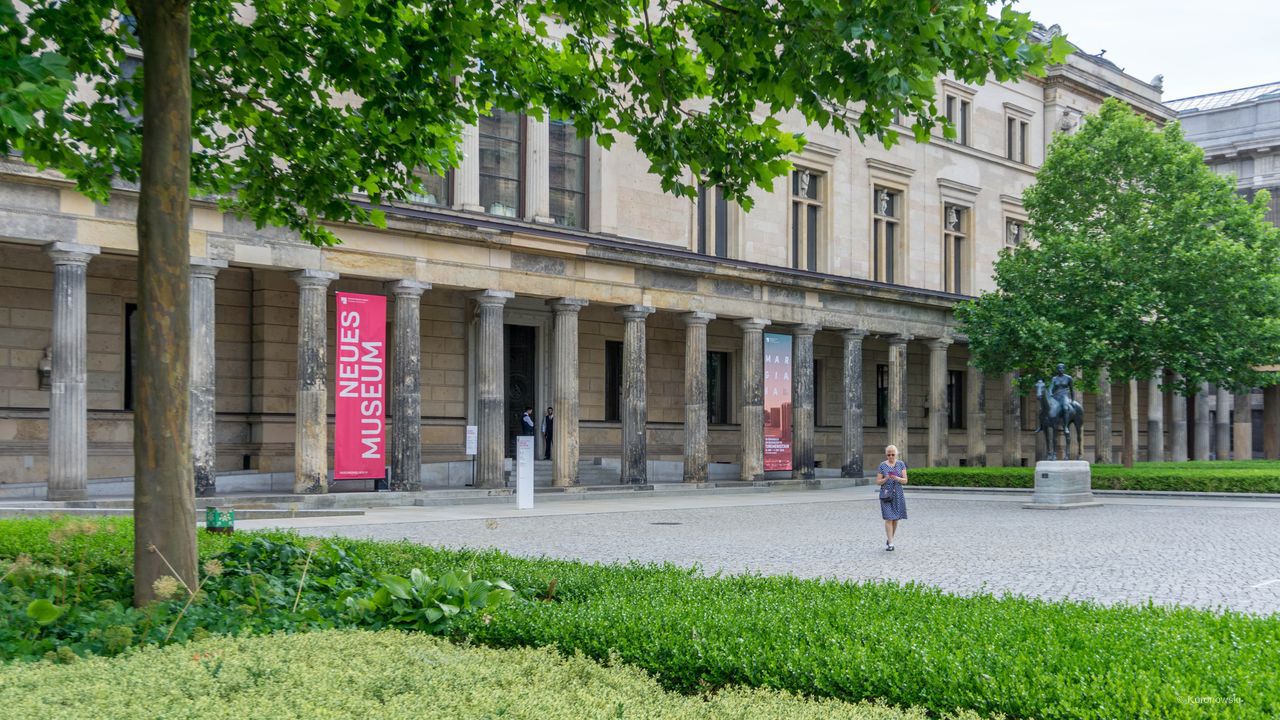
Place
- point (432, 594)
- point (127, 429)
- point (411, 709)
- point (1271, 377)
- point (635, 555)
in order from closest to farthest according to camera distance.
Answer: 1. point (411, 709)
2. point (432, 594)
3. point (635, 555)
4. point (127, 429)
5. point (1271, 377)

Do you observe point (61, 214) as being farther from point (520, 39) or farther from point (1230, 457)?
point (1230, 457)

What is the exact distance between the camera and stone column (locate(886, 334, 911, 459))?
129ft

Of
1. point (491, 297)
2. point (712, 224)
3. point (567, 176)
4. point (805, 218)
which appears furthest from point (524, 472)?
point (805, 218)

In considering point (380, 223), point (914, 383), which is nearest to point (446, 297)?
point (380, 223)

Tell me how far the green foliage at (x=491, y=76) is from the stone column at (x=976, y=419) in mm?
32465

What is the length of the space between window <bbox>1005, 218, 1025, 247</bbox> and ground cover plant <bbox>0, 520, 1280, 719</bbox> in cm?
4142

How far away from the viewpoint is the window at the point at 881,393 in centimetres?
4662

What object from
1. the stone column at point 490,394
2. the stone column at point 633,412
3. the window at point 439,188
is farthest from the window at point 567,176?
the stone column at point 490,394

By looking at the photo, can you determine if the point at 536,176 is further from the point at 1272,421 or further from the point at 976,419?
the point at 1272,421

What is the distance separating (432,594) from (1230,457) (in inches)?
2380

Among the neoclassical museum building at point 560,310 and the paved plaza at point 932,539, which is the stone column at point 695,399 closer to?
the neoclassical museum building at point 560,310

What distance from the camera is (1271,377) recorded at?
36.3m

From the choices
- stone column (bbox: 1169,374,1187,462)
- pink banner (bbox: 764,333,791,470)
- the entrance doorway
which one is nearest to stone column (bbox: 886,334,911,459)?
pink banner (bbox: 764,333,791,470)

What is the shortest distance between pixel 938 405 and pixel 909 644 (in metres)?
36.4
